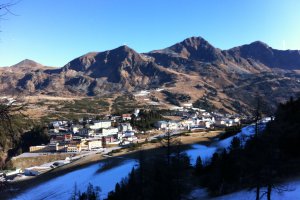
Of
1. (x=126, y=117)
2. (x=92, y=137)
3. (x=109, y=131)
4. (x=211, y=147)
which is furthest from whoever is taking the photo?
(x=126, y=117)

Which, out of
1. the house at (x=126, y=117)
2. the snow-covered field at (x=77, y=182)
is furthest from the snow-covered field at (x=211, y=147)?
the house at (x=126, y=117)

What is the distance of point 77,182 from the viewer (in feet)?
165

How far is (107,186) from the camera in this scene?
147 ft

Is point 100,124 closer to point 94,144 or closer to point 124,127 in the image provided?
point 124,127

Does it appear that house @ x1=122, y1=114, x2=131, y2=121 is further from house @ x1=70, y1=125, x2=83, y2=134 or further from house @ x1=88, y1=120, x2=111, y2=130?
house @ x1=70, y1=125, x2=83, y2=134

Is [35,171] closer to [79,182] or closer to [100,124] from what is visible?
[79,182]

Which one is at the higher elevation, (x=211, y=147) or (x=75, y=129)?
(x=75, y=129)

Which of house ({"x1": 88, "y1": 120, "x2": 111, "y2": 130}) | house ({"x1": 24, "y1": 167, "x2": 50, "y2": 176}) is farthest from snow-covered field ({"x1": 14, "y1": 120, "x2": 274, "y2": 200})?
house ({"x1": 88, "y1": 120, "x2": 111, "y2": 130})

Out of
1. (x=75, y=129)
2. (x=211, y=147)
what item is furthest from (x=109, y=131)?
(x=211, y=147)

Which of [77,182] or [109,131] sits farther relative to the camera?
[109,131]

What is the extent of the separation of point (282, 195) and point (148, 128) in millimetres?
90579

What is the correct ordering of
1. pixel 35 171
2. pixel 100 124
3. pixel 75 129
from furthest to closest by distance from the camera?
1. pixel 100 124
2. pixel 75 129
3. pixel 35 171

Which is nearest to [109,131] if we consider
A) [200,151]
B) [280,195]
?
[200,151]

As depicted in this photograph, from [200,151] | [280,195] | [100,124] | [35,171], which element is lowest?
[35,171]
